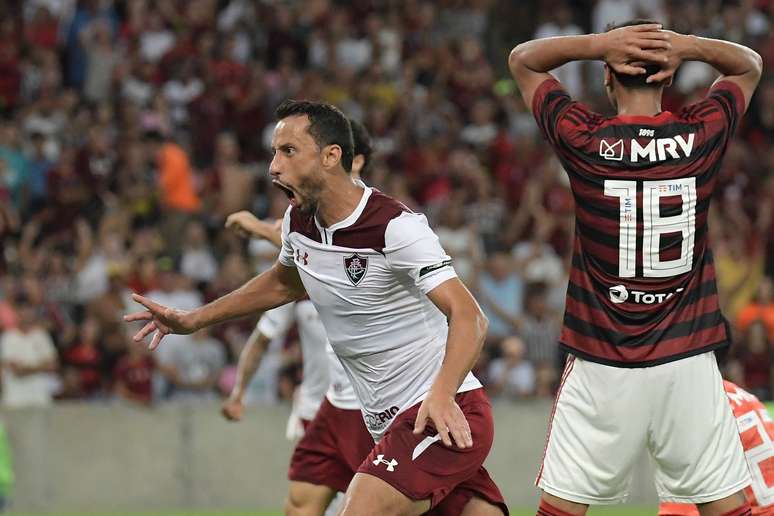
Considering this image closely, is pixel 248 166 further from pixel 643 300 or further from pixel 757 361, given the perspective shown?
pixel 643 300

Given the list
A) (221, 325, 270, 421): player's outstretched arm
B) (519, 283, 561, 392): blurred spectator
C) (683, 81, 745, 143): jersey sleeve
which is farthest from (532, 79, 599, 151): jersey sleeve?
(519, 283, 561, 392): blurred spectator

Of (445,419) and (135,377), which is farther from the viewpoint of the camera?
(135,377)

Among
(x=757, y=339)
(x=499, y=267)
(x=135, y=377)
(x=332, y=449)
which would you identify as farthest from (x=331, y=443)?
(x=499, y=267)

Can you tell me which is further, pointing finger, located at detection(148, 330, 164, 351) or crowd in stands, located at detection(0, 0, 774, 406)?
crowd in stands, located at detection(0, 0, 774, 406)

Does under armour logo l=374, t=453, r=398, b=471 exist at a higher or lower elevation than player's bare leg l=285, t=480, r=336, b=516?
higher

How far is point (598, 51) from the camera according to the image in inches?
215

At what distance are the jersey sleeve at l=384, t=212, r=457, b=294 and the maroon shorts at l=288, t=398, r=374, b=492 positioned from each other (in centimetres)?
183

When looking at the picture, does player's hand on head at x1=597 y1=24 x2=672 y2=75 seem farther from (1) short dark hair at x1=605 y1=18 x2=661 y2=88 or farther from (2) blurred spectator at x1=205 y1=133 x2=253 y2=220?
(2) blurred spectator at x1=205 y1=133 x2=253 y2=220

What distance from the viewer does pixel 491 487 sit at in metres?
5.89

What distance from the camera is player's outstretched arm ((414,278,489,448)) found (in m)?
5.08

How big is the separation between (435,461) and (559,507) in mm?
509

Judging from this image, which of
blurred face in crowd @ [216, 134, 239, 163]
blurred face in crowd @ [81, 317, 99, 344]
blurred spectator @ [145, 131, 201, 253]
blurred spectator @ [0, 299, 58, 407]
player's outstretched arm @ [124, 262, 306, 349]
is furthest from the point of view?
blurred face in crowd @ [216, 134, 239, 163]

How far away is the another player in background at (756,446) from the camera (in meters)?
6.02

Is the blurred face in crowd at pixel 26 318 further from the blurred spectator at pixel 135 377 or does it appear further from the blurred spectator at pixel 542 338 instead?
the blurred spectator at pixel 542 338
